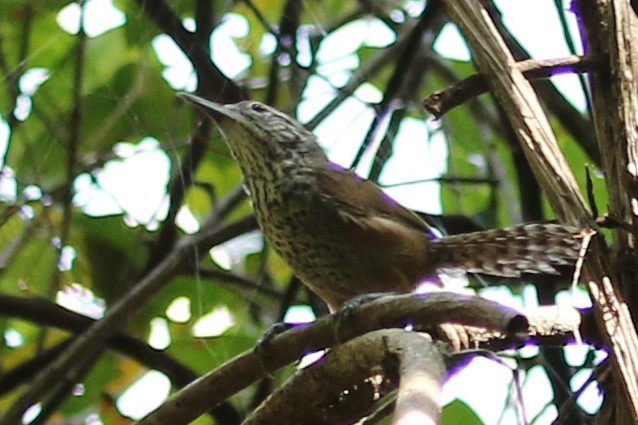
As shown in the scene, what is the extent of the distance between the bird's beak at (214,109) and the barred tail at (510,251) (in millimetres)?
533

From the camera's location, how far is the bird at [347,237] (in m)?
2.21

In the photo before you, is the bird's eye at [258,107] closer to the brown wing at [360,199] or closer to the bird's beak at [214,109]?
the bird's beak at [214,109]

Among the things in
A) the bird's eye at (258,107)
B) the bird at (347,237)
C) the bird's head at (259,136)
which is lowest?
the bird at (347,237)

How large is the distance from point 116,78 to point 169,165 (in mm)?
244

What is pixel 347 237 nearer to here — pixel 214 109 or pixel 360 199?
pixel 360 199

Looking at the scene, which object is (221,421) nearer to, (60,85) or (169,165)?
(169,165)

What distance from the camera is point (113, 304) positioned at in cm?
254

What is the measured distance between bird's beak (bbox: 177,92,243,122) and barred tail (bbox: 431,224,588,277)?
21.0 inches

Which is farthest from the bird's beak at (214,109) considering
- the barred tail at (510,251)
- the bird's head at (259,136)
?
the barred tail at (510,251)

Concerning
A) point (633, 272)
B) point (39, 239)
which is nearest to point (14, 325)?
point (39, 239)

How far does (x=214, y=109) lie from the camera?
2418 millimetres

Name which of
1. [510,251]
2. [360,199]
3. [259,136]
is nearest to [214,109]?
[259,136]

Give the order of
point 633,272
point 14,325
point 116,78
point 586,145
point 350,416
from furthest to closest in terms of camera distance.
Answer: point 14,325 → point 116,78 → point 586,145 → point 350,416 → point 633,272

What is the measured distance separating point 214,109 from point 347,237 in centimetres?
43
